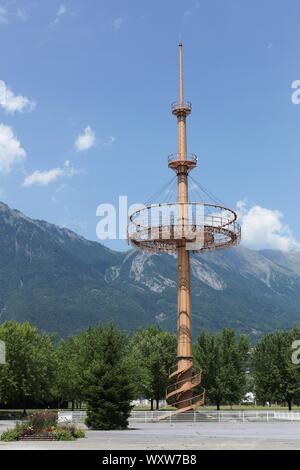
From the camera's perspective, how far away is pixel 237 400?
79.4 m

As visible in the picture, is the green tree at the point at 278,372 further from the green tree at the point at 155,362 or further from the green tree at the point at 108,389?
the green tree at the point at 108,389

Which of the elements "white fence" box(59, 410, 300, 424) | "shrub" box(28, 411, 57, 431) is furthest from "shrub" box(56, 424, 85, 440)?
"white fence" box(59, 410, 300, 424)

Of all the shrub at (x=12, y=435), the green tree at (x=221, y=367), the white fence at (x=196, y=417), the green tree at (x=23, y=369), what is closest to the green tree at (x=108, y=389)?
the white fence at (x=196, y=417)

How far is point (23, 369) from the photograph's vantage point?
217 ft

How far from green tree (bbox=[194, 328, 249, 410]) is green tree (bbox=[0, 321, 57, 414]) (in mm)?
19573

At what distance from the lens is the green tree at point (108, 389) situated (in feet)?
134

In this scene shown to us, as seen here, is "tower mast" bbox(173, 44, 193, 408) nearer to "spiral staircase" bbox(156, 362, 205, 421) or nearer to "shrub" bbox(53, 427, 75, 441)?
"spiral staircase" bbox(156, 362, 205, 421)

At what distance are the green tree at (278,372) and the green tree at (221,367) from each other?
99.5 inches

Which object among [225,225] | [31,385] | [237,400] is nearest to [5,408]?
[31,385]

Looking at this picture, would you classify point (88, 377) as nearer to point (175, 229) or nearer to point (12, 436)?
point (12, 436)

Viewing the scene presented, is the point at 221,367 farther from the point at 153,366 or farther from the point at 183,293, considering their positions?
the point at 183,293

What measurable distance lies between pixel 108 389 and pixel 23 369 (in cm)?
2764

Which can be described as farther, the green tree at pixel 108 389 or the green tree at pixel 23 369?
the green tree at pixel 23 369

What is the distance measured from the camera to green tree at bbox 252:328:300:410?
7738 cm
